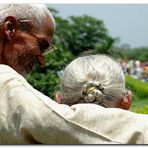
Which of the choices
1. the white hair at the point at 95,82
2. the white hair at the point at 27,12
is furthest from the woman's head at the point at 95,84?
the white hair at the point at 27,12

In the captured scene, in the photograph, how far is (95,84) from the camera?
1.10 m

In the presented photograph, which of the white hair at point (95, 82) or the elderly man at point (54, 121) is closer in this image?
the elderly man at point (54, 121)

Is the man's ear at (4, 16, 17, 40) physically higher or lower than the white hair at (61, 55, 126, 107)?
higher

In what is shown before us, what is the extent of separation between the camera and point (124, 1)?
1.87 m

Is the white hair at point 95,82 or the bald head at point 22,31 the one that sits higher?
the bald head at point 22,31

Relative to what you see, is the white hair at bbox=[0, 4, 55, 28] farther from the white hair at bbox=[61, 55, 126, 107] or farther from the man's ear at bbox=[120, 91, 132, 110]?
the man's ear at bbox=[120, 91, 132, 110]

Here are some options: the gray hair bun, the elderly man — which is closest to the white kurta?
Result: the elderly man

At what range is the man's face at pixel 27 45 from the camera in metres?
1.15

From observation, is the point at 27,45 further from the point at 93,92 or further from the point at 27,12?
the point at 93,92

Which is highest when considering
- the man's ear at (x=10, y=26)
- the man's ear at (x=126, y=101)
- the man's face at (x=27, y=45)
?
the man's ear at (x=10, y=26)

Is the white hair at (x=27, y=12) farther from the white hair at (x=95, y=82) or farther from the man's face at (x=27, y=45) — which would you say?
the white hair at (x=95, y=82)

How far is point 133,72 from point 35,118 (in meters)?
13.3

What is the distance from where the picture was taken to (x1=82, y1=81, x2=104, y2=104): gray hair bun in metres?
1.10

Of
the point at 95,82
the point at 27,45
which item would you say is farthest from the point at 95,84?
the point at 27,45
